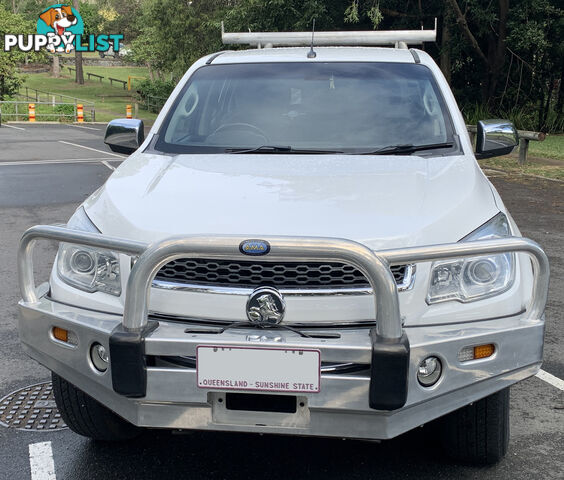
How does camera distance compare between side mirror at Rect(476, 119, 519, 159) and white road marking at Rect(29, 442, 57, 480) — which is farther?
side mirror at Rect(476, 119, 519, 159)

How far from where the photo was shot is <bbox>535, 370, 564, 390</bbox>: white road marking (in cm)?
441

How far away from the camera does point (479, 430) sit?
10.5 ft

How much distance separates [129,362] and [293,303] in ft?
1.96

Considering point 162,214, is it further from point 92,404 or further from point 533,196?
point 533,196

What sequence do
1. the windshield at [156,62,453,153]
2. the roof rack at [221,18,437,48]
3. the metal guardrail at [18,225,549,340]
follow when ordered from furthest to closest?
the roof rack at [221,18,437,48] → the windshield at [156,62,453,153] → the metal guardrail at [18,225,549,340]

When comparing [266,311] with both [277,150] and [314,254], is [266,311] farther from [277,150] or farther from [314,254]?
[277,150]

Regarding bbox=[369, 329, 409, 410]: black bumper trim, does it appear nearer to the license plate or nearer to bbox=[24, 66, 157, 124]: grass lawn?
the license plate

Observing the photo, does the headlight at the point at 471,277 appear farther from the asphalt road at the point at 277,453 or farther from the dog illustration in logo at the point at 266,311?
the asphalt road at the point at 277,453

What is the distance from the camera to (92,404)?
3.35m

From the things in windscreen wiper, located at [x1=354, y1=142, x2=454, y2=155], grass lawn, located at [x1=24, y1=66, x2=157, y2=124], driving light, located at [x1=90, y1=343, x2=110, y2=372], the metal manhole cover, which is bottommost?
grass lawn, located at [x1=24, y1=66, x2=157, y2=124]

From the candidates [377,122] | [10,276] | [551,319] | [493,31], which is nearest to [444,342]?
[377,122]

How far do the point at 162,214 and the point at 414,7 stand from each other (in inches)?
985

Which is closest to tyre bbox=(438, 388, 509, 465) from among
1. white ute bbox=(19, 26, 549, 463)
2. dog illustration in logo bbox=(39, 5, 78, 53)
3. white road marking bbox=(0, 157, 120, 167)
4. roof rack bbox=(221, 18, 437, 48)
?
white ute bbox=(19, 26, 549, 463)

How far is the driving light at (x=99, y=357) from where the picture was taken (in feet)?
9.32
